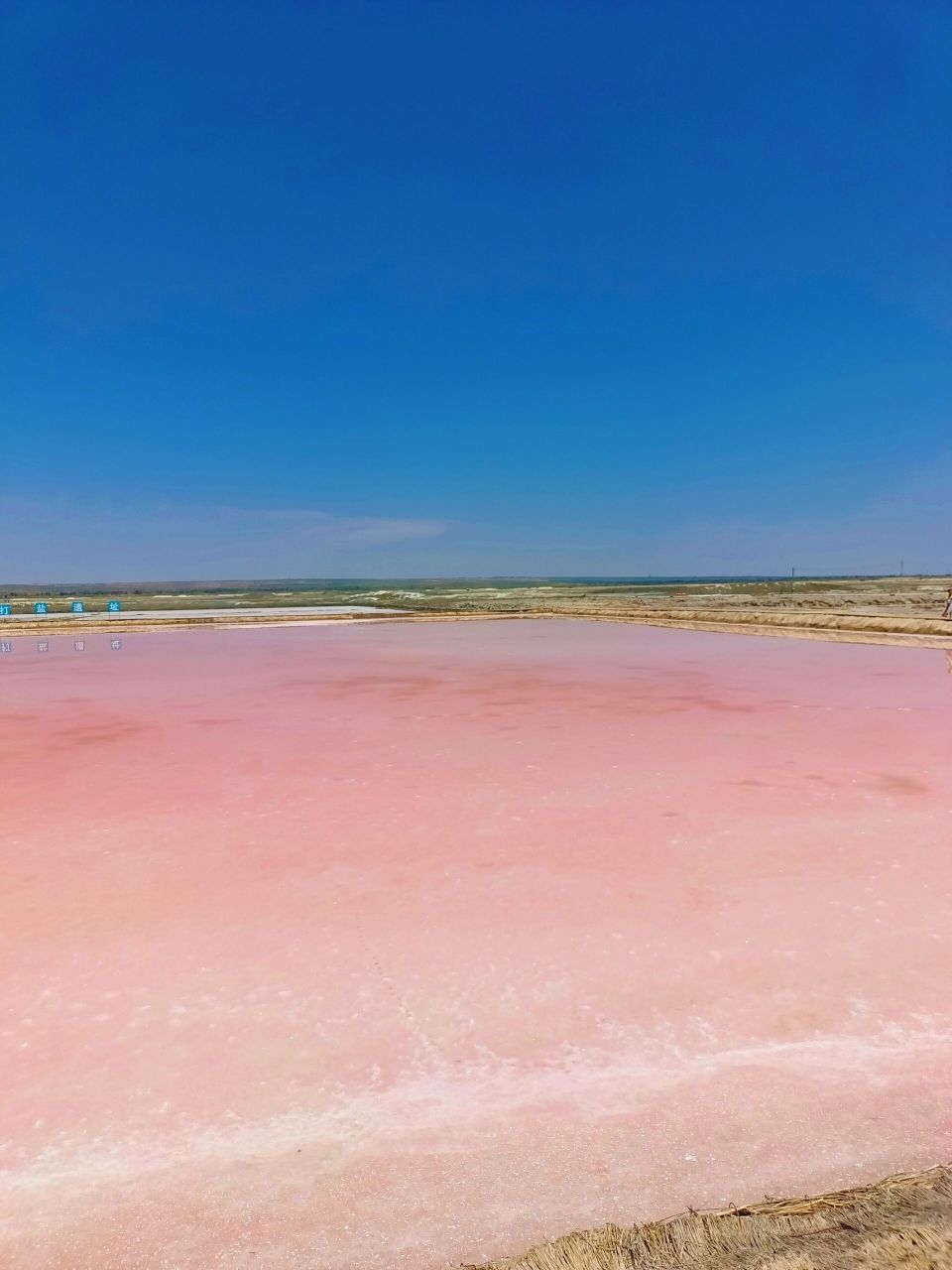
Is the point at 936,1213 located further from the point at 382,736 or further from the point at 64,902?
the point at 382,736

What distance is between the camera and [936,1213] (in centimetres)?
193

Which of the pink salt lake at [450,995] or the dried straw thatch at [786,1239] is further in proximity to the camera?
the pink salt lake at [450,995]

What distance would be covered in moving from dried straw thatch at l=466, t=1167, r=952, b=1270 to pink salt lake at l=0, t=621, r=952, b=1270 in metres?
0.08

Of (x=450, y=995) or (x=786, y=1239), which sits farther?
→ (x=450, y=995)

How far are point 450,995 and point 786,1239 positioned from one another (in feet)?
4.76

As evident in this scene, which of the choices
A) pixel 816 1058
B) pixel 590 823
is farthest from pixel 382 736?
pixel 816 1058

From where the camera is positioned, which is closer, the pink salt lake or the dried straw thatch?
the dried straw thatch

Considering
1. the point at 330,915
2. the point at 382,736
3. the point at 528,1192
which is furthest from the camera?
the point at 382,736

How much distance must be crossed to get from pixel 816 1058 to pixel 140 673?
14.3 metres

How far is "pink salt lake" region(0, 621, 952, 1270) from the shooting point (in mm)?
2074

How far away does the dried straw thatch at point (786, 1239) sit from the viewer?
71.6 inches

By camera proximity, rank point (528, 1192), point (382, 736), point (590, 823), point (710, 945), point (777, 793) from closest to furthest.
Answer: point (528, 1192) < point (710, 945) < point (590, 823) < point (777, 793) < point (382, 736)

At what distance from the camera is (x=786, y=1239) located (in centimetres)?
189

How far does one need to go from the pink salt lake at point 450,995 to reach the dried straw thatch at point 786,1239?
79mm
